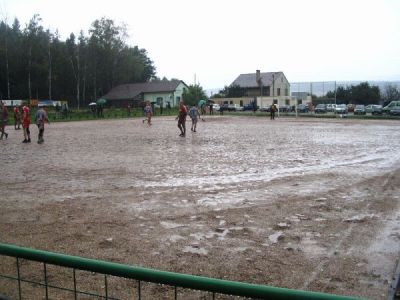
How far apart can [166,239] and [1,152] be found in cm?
1279

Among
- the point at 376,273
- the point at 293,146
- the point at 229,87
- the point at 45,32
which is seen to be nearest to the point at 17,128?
the point at 293,146

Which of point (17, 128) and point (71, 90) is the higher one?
point (71, 90)

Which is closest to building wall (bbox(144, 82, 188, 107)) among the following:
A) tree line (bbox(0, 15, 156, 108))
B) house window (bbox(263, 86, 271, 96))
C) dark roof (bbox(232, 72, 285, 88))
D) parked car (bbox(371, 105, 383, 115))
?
tree line (bbox(0, 15, 156, 108))

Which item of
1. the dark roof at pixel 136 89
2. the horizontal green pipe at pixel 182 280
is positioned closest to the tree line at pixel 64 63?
the dark roof at pixel 136 89

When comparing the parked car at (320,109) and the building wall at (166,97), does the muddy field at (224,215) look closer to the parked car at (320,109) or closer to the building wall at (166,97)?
the parked car at (320,109)

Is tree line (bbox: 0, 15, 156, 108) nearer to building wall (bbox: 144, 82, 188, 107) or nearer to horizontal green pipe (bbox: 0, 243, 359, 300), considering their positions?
building wall (bbox: 144, 82, 188, 107)

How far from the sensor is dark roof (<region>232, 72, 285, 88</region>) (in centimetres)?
8919

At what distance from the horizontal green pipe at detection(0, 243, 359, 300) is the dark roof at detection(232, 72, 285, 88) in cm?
8777

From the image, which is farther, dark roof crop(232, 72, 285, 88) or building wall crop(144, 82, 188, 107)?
dark roof crop(232, 72, 285, 88)

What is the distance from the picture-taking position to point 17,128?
31.9 meters

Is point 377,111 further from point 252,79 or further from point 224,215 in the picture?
point 224,215

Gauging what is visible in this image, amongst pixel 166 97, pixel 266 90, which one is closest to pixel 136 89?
pixel 166 97

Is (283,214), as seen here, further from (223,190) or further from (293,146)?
(293,146)

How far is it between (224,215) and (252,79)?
8557cm
